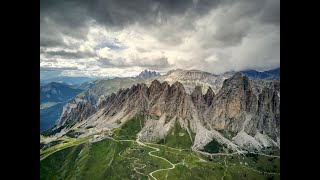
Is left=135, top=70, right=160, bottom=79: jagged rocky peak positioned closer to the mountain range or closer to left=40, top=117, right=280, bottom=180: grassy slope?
the mountain range

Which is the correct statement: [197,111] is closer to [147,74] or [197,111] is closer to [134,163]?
[134,163]

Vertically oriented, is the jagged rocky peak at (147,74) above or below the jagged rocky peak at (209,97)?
above

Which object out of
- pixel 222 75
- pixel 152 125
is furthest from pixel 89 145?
pixel 222 75

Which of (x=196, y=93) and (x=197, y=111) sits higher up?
(x=196, y=93)

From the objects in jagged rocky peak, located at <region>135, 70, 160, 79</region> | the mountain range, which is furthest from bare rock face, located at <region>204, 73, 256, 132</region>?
jagged rocky peak, located at <region>135, 70, 160, 79</region>

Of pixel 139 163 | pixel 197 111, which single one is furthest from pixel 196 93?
pixel 139 163

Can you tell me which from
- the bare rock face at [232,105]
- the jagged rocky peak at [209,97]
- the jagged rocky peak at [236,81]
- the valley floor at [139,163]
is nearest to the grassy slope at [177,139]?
the valley floor at [139,163]

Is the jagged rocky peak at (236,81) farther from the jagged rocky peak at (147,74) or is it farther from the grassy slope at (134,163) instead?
the jagged rocky peak at (147,74)
